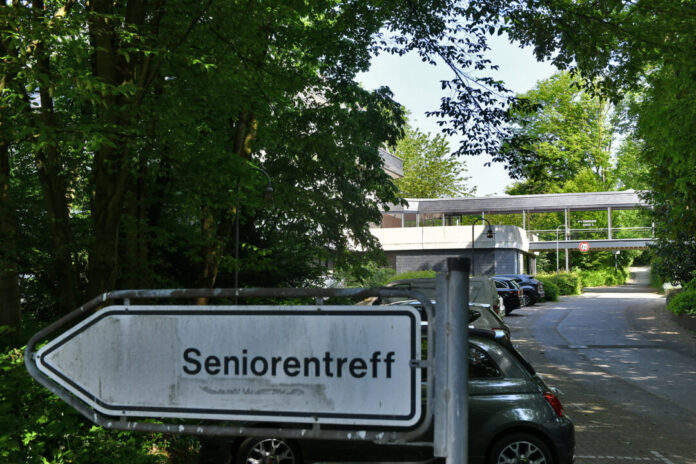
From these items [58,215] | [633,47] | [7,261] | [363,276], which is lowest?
[363,276]

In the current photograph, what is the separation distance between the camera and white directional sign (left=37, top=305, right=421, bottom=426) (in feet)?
6.63

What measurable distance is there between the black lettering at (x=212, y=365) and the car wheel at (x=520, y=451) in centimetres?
509

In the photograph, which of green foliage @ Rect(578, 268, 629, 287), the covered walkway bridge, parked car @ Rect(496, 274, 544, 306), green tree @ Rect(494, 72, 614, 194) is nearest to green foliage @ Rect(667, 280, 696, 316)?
parked car @ Rect(496, 274, 544, 306)

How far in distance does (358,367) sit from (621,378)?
47.4 ft

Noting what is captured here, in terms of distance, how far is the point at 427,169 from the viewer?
72.3 metres

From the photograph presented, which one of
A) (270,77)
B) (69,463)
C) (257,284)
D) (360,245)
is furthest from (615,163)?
(69,463)

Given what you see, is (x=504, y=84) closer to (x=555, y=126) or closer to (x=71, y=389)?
(x=71, y=389)

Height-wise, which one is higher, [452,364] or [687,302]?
[452,364]

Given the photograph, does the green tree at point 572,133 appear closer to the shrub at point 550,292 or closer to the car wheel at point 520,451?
the shrub at point 550,292

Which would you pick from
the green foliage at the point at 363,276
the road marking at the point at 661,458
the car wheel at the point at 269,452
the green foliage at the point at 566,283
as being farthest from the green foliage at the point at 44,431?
the green foliage at the point at 566,283

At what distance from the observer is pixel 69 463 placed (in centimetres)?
580

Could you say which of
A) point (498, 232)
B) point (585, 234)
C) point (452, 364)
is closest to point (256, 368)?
point (452, 364)

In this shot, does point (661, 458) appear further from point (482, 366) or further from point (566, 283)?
point (566, 283)

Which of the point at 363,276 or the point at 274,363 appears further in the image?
the point at 363,276
